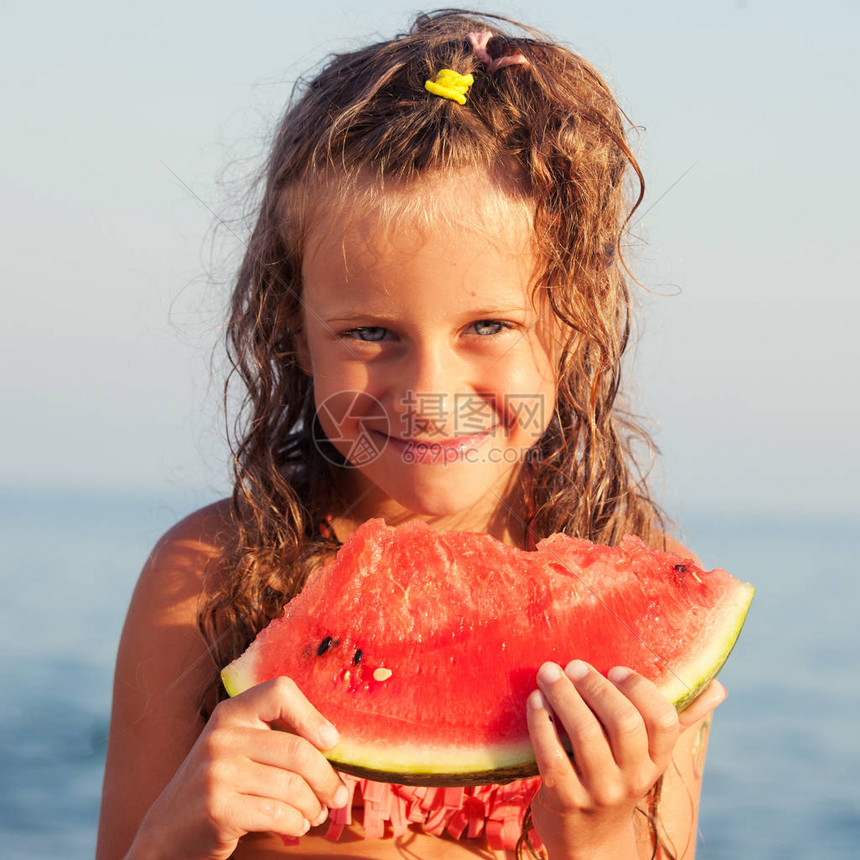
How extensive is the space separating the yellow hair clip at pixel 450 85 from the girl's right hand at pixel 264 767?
1656 mm

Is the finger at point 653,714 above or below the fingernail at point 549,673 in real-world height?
below

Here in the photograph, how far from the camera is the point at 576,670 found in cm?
180

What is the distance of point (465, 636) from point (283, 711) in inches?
20.1

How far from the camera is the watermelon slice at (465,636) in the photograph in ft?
6.24

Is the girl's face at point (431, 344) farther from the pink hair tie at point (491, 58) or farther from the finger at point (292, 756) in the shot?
the finger at point (292, 756)

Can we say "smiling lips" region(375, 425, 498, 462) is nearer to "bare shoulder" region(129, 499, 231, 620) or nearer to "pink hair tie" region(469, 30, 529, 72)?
"bare shoulder" region(129, 499, 231, 620)

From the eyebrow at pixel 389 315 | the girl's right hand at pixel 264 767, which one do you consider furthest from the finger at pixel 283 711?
the eyebrow at pixel 389 315

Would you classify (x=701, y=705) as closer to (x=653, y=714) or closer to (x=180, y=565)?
(x=653, y=714)

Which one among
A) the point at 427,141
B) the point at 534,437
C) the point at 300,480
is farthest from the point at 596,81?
the point at 300,480

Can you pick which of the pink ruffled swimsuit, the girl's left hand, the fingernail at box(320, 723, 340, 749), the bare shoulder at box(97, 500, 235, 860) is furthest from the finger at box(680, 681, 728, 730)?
the bare shoulder at box(97, 500, 235, 860)

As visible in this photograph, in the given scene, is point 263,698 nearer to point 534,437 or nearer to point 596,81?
point 534,437

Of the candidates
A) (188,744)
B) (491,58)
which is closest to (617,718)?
(188,744)

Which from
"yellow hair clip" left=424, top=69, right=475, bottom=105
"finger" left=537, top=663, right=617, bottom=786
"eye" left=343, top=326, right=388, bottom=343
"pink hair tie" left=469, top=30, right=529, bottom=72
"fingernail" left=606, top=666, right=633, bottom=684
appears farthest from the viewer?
"pink hair tie" left=469, top=30, right=529, bottom=72

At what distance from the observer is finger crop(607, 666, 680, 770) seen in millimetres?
1747
